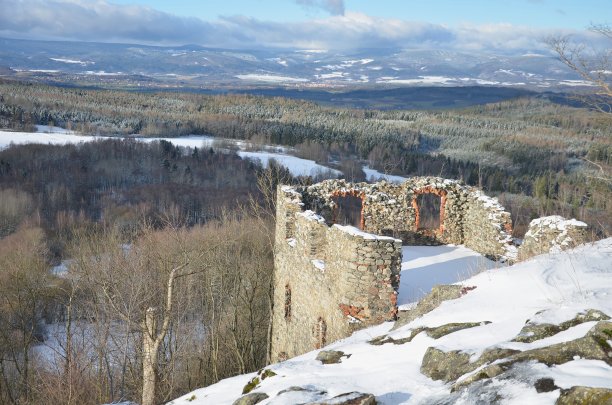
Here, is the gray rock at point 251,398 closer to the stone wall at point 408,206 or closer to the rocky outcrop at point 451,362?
the rocky outcrop at point 451,362

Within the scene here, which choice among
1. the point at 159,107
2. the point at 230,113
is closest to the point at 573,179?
the point at 230,113

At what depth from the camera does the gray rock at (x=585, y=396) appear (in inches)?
157

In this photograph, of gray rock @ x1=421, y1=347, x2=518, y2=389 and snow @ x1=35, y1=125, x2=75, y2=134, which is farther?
snow @ x1=35, y1=125, x2=75, y2=134

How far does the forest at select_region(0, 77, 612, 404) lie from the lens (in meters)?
17.0

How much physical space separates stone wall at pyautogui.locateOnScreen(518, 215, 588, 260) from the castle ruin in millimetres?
119

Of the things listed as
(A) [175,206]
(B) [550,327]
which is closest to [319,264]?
(B) [550,327]

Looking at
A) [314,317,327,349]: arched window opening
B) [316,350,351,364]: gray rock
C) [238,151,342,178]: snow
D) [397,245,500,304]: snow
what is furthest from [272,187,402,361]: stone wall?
[238,151,342,178]: snow

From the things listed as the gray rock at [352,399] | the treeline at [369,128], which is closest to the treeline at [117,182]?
the treeline at [369,128]

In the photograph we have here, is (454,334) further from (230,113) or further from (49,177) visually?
(230,113)

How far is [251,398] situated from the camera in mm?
6148

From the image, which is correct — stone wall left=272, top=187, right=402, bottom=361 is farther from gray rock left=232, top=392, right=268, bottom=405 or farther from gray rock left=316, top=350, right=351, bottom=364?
gray rock left=232, top=392, right=268, bottom=405

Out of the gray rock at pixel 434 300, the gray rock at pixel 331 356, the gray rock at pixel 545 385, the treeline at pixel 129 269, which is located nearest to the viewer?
the gray rock at pixel 545 385

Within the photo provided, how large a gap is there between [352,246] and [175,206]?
53.4 meters

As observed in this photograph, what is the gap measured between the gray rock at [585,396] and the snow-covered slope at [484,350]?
0.12m
